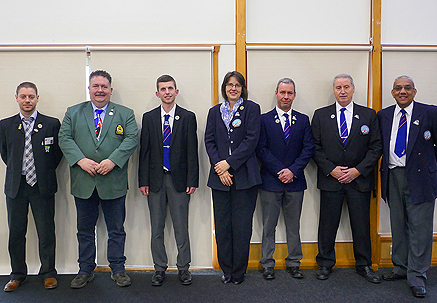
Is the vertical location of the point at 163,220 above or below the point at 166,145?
below

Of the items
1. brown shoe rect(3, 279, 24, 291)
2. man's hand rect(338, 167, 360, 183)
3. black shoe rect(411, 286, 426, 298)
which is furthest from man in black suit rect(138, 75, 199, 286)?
black shoe rect(411, 286, 426, 298)

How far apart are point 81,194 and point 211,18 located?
213cm

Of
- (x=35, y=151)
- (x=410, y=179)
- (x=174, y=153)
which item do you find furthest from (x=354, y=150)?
(x=35, y=151)

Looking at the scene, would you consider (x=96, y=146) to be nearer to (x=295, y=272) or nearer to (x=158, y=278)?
(x=158, y=278)

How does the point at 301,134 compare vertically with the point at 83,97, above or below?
below

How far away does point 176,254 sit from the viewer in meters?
3.25

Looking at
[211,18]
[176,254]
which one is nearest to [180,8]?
[211,18]

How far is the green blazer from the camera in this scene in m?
2.80

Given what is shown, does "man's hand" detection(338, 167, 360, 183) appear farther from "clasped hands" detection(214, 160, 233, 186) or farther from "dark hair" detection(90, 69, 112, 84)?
"dark hair" detection(90, 69, 112, 84)

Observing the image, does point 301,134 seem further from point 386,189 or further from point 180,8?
point 180,8

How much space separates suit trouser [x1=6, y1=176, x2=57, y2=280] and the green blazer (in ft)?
1.09

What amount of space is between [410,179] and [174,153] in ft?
6.90

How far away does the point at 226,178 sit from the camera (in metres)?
2.78

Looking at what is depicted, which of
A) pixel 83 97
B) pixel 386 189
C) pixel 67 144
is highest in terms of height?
pixel 83 97
